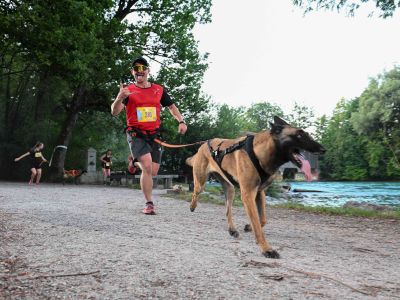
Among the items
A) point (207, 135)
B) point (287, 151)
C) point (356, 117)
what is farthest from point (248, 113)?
point (287, 151)

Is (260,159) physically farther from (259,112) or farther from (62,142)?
(259,112)

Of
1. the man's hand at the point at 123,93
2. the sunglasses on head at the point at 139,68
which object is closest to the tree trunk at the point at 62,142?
the sunglasses on head at the point at 139,68

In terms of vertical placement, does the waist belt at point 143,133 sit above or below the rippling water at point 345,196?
above

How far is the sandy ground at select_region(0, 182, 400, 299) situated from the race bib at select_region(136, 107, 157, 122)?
171cm

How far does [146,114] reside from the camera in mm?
7156

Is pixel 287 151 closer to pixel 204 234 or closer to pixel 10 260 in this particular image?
pixel 204 234

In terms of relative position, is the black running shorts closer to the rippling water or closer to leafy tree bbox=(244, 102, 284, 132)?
the rippling water

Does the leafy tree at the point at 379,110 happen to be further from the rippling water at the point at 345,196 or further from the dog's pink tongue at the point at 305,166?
the dog's pink tongue at the point at 305,166

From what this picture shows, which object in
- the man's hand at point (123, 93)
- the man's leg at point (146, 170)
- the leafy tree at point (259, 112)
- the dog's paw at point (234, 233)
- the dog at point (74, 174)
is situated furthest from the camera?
the leafy tree at point (259, 112)

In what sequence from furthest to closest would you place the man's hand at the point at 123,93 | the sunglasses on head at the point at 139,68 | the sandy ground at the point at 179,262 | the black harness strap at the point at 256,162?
the sunglasses on head at the point at 139,68
the man's hand at the point at 123,93
the black harness strap at the point at 256,162
the sandy ground at the point at 179,262

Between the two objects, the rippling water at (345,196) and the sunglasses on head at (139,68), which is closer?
the sunglasses on head at (139,68)

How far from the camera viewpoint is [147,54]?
2416 cm

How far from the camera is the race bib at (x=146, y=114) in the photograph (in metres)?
7.12

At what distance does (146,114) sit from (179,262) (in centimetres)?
371
